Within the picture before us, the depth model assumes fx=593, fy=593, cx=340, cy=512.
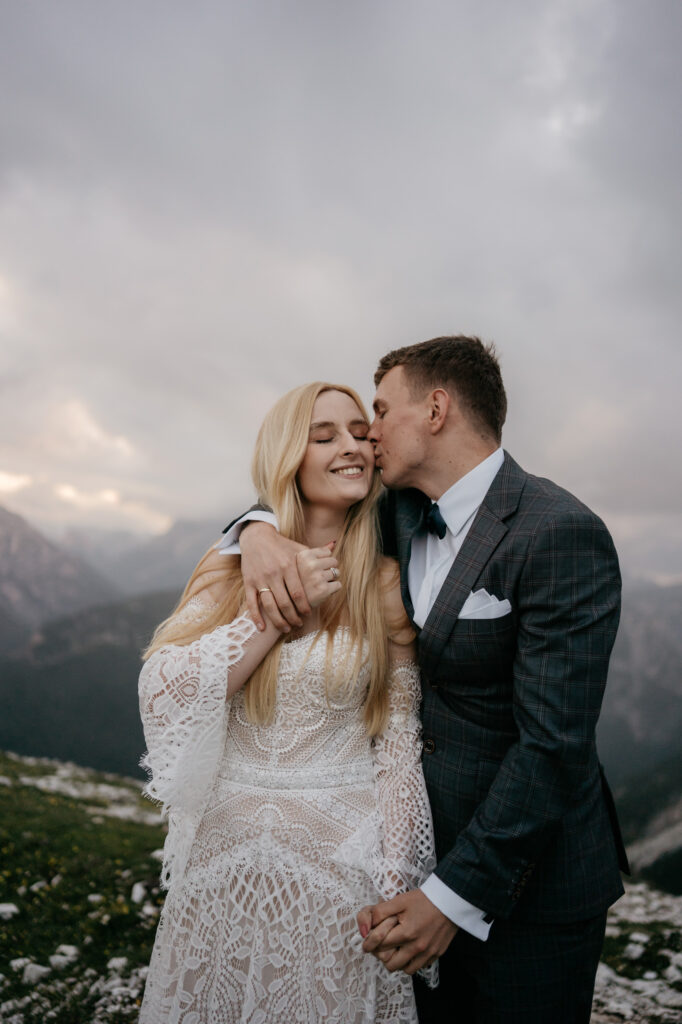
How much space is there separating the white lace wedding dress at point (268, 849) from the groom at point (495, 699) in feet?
0.85

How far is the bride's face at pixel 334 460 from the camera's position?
12.2 feet

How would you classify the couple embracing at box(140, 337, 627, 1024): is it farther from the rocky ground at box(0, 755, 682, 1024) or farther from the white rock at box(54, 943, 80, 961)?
the white rock at box(54, 943, 80, 961)

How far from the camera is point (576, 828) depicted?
10.2 ft

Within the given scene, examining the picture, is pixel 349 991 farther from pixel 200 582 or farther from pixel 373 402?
pixel 373 402

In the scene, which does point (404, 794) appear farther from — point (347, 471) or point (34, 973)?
point (34, 973)

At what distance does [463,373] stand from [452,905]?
2.81 meters

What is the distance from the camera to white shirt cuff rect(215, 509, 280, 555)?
3.71 meters

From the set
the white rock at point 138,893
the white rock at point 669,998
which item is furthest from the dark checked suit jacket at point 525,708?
the white rock at point 138,893

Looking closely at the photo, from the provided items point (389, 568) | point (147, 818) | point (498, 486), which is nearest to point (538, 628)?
point (498, 486)

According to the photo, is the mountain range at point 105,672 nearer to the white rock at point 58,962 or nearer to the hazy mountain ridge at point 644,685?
the hazy mountain ridge at point 644,685

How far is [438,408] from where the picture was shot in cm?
358

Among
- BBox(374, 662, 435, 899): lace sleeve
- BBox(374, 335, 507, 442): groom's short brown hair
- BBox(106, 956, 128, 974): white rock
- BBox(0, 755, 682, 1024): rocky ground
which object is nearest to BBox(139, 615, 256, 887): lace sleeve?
BBox(374, 662, 435, 899): lace sleeve

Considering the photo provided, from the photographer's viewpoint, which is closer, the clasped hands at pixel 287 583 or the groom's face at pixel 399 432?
the clasped hands at pixel 287 583

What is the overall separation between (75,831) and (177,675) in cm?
834
